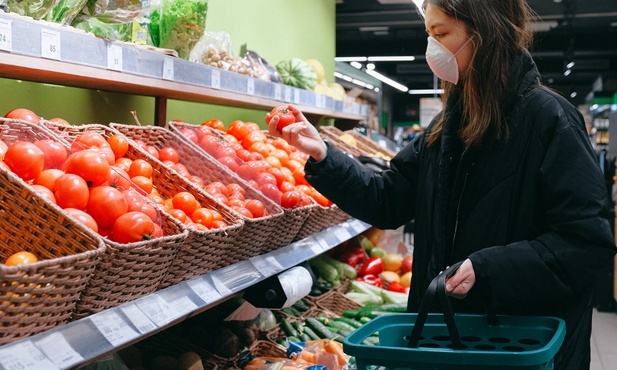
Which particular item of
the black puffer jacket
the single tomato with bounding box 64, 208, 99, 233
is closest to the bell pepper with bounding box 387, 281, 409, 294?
the black puffer jacket

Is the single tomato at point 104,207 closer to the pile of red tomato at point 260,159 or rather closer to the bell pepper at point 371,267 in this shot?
the pile of red tomato at point 260,159

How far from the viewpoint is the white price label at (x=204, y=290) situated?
1.83 m

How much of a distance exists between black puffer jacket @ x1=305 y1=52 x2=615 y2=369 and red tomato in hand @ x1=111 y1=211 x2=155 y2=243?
0.76m

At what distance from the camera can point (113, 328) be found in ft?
4.68

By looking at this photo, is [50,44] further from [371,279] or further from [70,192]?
[371,279]

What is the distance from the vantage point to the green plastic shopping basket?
1.27 m

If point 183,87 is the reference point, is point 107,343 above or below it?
below

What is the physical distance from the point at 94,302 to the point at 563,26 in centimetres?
1646

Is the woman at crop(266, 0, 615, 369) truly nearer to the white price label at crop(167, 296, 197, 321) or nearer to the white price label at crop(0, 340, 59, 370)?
the white price label at crop(167, 296, 197, 321)

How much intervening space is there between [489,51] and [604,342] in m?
5.00

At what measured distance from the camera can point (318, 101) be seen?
154 inches

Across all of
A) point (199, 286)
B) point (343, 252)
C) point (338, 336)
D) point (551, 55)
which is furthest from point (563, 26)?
point (199, 286)

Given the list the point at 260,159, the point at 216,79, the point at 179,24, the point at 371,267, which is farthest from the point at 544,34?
the point at 216,79

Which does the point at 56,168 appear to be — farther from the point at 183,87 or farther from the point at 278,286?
the point at 278,286
